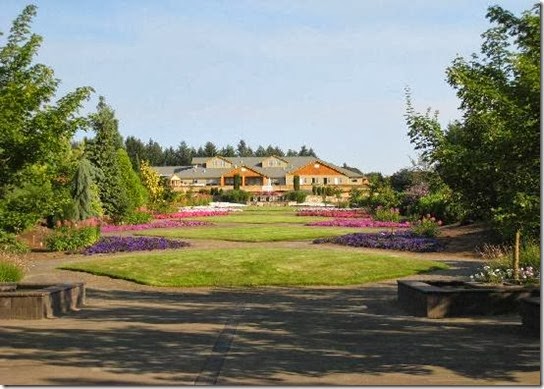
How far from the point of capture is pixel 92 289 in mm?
15367

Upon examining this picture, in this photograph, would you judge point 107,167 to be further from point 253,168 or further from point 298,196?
point 253,168

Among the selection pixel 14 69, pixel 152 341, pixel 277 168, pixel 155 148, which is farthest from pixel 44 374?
pixel 155 148

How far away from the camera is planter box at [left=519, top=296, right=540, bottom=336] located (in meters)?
8.39

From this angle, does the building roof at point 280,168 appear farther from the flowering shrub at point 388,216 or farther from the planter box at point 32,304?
the planter box at point 32,304

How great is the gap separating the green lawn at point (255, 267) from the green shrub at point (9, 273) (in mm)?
3174

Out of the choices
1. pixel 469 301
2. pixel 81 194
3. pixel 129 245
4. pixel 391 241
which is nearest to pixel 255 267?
pixel 129 245

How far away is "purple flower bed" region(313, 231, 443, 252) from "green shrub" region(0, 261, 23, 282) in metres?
13.3

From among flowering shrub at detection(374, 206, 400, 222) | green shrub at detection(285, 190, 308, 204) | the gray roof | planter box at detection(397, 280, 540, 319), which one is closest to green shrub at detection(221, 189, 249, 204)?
green shrub at detection(285, 190, 308, 204)

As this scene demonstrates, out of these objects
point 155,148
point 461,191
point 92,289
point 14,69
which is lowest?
point 92,289

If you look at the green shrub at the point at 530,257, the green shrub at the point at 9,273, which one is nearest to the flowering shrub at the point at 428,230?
the green shrub at the point at 530,257

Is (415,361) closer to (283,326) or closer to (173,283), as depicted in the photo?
(283,326)

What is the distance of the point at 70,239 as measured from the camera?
78.9 feet

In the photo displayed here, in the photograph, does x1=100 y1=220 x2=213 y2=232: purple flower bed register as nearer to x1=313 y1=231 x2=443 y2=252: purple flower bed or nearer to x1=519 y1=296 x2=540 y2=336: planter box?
x1=313 y1=231 x2=443 y2=252: purple flower bed

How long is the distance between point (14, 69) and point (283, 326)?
5.83 meters
